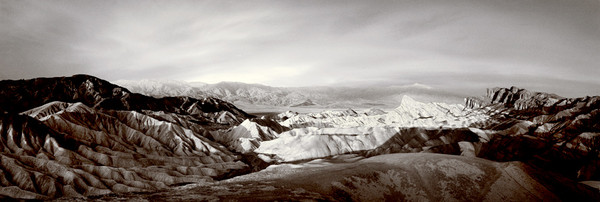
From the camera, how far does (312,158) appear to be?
122m

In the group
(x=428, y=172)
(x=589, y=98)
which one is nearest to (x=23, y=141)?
(x=428, y=172)

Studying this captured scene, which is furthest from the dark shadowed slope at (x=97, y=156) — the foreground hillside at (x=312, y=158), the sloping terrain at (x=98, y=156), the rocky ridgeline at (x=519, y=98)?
the rocky ridgeline at (x=519, y=98)

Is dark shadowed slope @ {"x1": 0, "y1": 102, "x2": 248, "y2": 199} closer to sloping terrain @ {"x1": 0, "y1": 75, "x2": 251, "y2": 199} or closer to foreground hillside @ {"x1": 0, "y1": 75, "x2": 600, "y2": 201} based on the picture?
sloping terrain @ {"x1": 0, "y1": 75, "x2": 251, "y2": 199}

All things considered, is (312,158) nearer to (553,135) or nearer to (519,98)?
(553,135)

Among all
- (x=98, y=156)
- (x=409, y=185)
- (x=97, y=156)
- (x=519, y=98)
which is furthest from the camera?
(x=519, y=98)

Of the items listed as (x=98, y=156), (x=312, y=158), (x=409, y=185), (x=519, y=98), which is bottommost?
(x=312, y=158)

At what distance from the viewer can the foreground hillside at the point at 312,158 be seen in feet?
134

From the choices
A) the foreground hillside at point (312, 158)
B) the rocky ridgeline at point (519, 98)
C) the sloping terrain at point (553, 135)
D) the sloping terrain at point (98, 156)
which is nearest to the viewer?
the foreground hillside at point (312, 158)

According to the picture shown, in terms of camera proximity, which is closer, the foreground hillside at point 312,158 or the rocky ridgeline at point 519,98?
the foreground hillside at point 312,158

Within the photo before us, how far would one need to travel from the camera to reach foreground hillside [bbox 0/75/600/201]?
134ft

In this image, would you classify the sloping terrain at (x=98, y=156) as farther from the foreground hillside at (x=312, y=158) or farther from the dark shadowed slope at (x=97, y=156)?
the foreground hillside at (x=312, y=158)

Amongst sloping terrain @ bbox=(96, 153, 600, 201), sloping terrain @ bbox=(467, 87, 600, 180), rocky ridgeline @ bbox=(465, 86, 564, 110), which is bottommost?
sloping terrain @ bbox=(467, 87, 600, 180)

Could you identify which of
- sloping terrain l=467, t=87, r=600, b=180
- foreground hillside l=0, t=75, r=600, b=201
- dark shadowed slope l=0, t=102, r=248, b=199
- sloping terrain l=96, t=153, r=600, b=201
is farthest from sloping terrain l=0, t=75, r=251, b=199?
sloping terrain l=467, t=87, r=600, b=180

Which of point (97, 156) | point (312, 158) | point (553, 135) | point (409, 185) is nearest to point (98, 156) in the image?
point (97, 156)
